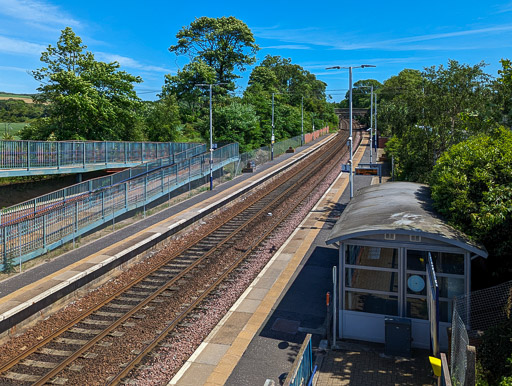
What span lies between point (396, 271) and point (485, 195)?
3021 millimetres

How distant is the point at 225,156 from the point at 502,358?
94.8 feet

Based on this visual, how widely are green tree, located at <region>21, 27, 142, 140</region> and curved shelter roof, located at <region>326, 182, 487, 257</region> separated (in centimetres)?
2487

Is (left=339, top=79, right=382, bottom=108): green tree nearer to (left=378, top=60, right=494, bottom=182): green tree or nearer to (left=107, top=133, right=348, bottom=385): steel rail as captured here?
(left=378, top=60, right=494, bottom=182): green tree

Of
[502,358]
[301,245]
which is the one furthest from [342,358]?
[301,245]

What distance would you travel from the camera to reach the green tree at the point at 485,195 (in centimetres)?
1021

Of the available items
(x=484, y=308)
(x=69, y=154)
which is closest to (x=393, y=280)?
(x=484, y=308)

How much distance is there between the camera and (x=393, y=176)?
32875 mm

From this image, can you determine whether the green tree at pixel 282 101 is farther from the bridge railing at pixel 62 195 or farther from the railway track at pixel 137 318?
the railway track at pixel 137 318

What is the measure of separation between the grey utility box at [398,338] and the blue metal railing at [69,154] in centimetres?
1745

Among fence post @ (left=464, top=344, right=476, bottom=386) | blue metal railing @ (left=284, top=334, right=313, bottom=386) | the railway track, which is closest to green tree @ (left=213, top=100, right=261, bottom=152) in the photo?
the railway track

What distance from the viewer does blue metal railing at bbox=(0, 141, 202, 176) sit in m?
19.8

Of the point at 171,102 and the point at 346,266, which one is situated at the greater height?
the point at 171,102

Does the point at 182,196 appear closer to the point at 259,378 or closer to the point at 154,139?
the point at 154,139

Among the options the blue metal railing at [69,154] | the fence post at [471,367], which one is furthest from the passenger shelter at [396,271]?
the blue metal railing at [69,154]
